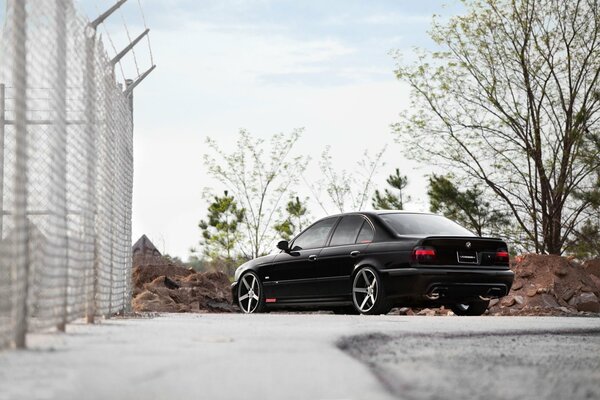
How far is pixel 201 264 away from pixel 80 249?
97.4 feet

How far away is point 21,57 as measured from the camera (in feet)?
18.8

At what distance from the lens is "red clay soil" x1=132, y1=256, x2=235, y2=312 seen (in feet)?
68.1

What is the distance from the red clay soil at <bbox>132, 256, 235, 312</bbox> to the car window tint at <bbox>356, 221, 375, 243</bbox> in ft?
21.9

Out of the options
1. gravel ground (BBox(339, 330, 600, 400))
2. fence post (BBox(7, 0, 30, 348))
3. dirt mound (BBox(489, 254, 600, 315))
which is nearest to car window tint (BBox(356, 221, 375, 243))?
gravel ground (BBox(339, 330, 600, 400))

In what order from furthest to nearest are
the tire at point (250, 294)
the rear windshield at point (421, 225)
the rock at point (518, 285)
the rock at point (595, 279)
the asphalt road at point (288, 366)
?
the rock at point (595, 279) → the rock at point (518, 285) → the tire at point (250, 294) → the rear windshield at point (421, 225) → the asphalt road at point (288, 366)

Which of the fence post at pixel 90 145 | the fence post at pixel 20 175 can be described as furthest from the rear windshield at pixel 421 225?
the fence post at pixel 20 175

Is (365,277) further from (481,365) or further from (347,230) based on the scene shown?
(481,365)

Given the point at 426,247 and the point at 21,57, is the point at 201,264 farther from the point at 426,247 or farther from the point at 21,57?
the point at 21,57

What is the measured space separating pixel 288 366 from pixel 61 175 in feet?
8.11

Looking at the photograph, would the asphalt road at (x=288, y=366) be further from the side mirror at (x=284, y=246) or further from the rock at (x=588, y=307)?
the rock at (x=588, y=307)

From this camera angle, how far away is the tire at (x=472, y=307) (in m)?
14.2

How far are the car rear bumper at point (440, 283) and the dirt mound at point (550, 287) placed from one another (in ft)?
19.7

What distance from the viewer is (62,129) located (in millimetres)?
6855

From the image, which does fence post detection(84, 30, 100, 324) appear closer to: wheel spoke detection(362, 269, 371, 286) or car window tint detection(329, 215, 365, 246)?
wheel spoke detection(362, 269, 371, 286)
